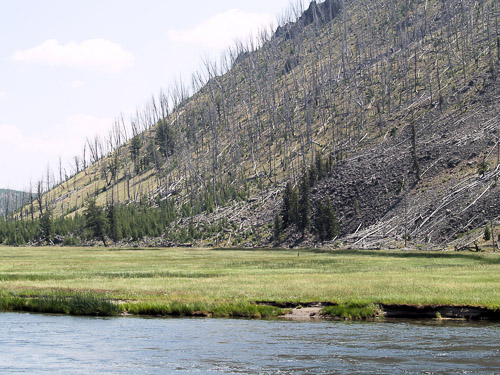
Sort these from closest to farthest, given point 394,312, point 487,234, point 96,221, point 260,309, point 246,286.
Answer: point 394,312 → point 260,309 → point 246,286 → point 487,234 → point 96,221

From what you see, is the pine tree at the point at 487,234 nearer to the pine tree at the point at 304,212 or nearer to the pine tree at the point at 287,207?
the pine tree at the point at 304,212

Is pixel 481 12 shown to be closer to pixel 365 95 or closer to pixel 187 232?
pixel 365 95

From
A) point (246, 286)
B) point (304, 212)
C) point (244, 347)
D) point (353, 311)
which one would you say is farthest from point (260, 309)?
point (304, 212)

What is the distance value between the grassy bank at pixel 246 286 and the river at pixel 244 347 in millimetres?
2876

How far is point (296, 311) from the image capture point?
3831 cm

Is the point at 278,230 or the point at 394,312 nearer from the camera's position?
the point at 394,312

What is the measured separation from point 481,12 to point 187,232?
377 ft

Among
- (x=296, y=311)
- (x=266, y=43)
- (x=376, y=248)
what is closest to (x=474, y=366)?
(x=296, y=311)

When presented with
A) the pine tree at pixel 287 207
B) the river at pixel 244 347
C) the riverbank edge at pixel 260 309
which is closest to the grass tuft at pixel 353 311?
the riverbank edge at pixel 260 309

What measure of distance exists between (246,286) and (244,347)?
59.9ft

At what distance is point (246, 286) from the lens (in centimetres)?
4675

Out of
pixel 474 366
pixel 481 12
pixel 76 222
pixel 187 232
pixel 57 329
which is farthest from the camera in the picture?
pixel 481 12

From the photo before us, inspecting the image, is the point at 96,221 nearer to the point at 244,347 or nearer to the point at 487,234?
the point at 487,234

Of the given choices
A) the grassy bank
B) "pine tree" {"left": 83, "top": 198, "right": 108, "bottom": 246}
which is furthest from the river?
"pine tree" {"left": 83, "top": 198, "right": 108, "bottom": 246}
